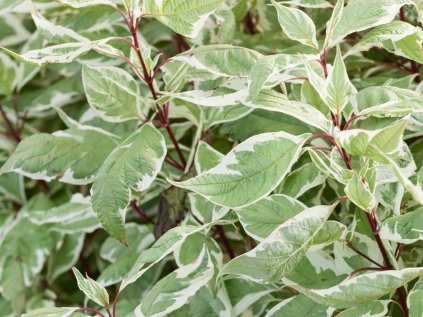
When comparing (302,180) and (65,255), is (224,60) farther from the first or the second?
(65,255)

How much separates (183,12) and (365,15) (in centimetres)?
19

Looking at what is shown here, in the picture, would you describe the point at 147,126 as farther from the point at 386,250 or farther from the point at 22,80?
the point at 22,80

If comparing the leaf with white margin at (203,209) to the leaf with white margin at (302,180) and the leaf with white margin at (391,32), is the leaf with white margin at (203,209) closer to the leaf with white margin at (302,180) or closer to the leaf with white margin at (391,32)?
the leaf with white margin at (302,180)

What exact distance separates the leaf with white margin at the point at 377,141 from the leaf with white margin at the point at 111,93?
33cm

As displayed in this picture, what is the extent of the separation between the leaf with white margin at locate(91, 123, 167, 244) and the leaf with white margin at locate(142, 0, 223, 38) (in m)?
0.16

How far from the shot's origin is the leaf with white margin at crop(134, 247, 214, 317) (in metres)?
0.82

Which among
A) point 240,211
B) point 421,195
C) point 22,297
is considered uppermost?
point 421,195

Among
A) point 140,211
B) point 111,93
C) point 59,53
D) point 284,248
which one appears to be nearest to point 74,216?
point 140,211

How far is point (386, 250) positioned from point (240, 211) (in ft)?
0.53

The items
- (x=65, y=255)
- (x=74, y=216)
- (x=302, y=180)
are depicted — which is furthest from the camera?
(x=65, y=255)

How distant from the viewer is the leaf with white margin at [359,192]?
654 millimetres

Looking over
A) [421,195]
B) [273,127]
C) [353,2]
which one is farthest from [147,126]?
[421,195]

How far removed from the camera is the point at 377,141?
0.63 meters

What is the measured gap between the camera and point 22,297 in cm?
111
